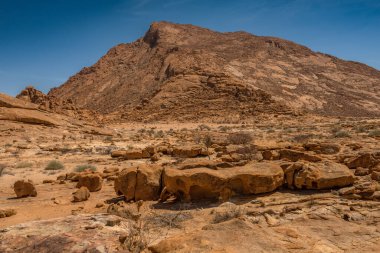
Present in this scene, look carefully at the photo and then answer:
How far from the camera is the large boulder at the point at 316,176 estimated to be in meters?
6.98

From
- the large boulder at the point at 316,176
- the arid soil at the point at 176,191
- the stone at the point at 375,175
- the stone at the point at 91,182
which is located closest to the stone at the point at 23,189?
the arid soil at the point at 176,191

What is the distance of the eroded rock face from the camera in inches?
276

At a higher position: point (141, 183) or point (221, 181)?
point (221, 181)

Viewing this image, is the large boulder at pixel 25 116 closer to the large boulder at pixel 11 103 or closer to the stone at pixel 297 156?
the large boulder at pixel 11 103

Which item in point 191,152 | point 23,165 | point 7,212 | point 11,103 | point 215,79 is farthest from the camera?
point 215,79

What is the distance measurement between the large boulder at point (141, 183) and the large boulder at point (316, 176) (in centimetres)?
284

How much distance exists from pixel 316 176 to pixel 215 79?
48.5m

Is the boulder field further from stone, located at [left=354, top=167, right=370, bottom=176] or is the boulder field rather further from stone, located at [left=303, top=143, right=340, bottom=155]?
stone, located at [left=303, top=143, right=340, bottom=155]

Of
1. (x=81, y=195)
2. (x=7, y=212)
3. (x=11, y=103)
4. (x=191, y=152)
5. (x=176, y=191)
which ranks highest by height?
(x=11, y=103)

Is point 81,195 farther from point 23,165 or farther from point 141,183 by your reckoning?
point 23,165

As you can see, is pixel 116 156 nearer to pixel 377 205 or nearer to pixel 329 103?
pixel 377 205

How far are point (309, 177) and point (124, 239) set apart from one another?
168 inches

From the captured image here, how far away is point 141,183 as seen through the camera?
25.9ft

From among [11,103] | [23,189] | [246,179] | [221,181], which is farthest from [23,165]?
[11,103]
